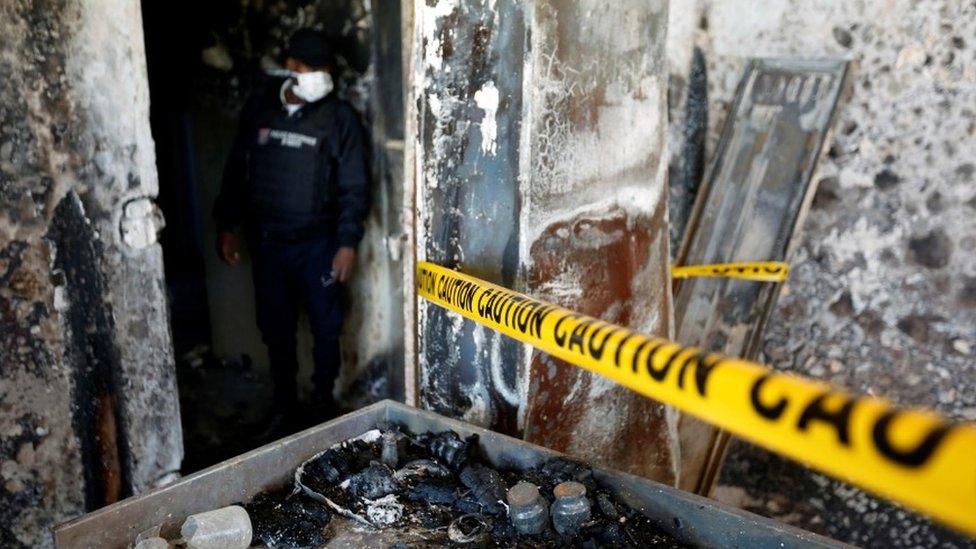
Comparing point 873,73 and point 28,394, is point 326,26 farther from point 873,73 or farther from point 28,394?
point 873,73

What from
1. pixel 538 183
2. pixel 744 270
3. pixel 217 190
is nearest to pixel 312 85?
pixel 217 190

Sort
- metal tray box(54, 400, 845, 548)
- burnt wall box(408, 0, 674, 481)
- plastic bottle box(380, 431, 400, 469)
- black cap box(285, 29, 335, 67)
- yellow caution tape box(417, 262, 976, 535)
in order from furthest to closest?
black cap box(285, 29, 335, 67), burnt wall box(408, 0, 674, 481), plastic bottle box(380, 431, 400, 469), metal tray box(54, 400, 845, 548), yellow caution tape box(417, 262, 976, 535)

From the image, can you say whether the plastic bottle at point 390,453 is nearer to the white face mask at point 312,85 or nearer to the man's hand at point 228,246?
the white face mask at point 312,85

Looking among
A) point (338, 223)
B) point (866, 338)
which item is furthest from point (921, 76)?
point (338, 223)

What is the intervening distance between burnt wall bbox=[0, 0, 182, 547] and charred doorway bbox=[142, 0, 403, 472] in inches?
49.1

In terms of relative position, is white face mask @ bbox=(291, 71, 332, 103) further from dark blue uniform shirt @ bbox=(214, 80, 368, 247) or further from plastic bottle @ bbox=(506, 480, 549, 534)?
plastic bottle @ bbox=(506, 480, 549, 534)

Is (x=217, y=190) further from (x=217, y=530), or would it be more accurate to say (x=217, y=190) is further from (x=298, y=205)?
(x=217, y=530)

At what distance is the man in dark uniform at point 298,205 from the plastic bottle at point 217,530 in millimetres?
1964

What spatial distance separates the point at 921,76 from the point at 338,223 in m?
2.39

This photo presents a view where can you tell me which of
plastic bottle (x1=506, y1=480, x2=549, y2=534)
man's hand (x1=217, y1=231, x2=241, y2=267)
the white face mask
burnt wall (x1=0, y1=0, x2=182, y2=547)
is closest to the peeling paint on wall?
plastic bottle (x1=506, y1=480, x2=549, y2=534)

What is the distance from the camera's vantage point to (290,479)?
5.74ft

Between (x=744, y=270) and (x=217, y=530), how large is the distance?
2.02 metres

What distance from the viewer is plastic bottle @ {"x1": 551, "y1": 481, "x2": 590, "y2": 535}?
154 cm

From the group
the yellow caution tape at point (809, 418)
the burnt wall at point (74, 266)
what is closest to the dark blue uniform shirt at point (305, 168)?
the burnt wall at point (74, 266)
